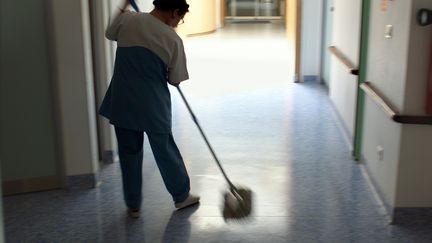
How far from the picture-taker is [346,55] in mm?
5234

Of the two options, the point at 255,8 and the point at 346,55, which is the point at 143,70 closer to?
the point at 346,55

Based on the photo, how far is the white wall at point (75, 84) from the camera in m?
3.63

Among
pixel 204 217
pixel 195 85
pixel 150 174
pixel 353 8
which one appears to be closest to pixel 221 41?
pixel 195 85

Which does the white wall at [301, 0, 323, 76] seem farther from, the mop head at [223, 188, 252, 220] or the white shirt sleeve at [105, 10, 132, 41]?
the white shirt sleeve at [105, 10, 132, 41]

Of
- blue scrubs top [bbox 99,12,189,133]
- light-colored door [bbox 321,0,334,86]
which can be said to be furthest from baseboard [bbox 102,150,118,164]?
light-colored door [bbox 321,0,334,86]

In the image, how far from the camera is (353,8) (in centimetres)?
488

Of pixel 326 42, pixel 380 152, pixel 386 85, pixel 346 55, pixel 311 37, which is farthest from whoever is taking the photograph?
pixel 311 37

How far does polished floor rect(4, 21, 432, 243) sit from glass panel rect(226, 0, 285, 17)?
11.6 m

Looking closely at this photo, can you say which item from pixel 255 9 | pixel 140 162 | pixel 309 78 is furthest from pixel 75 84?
pixel 255 9

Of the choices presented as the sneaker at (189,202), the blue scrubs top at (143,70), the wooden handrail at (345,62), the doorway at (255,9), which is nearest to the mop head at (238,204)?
the sneaker at (189,202)

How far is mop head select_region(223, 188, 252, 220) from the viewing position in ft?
10.8

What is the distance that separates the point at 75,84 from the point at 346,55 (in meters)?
2.67

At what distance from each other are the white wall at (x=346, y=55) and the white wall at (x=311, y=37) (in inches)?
62.4

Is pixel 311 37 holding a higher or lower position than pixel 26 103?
higher
